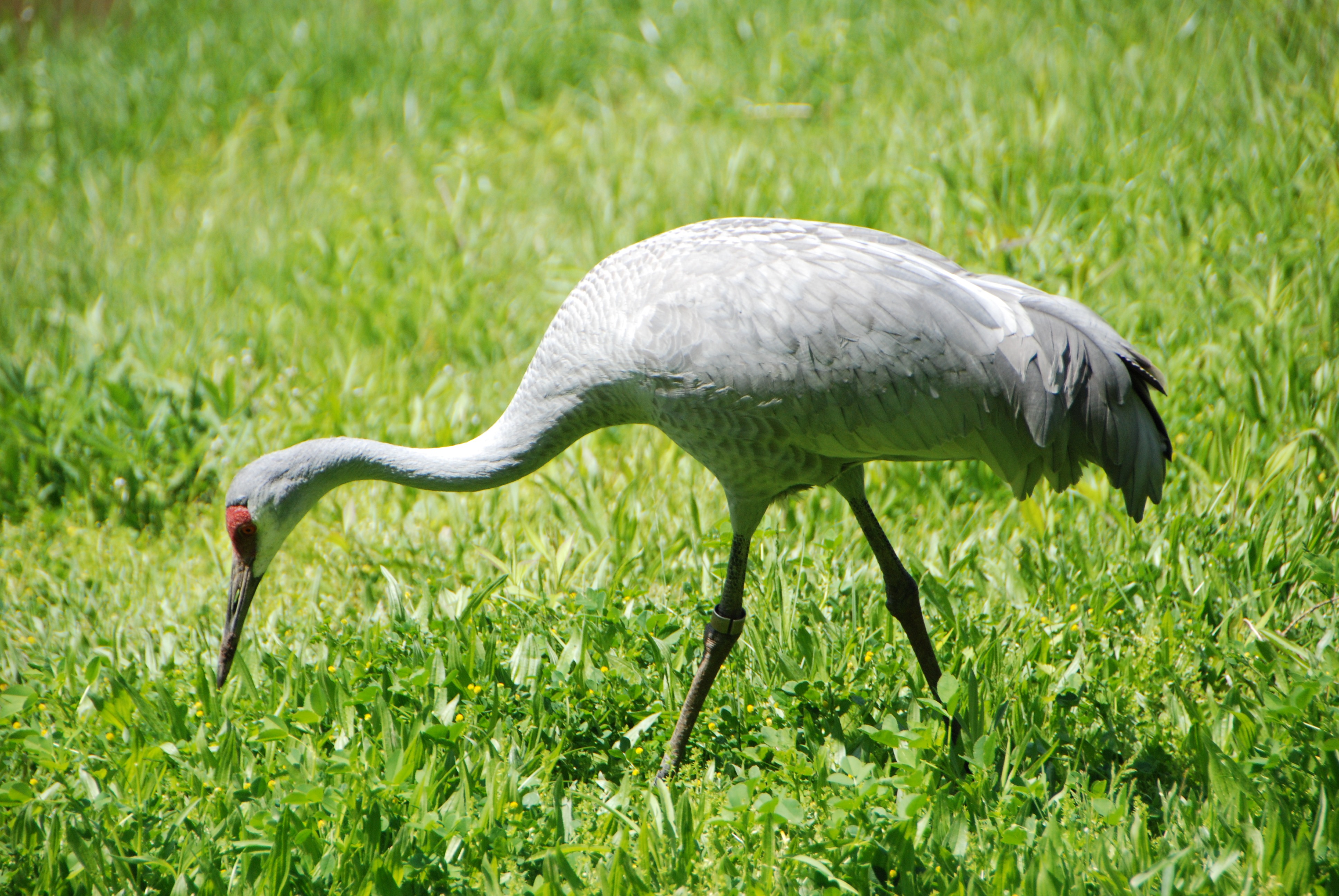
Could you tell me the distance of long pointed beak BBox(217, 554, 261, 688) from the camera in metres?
3.26

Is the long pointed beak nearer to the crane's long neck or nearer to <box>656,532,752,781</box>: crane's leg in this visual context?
the crane's long neck

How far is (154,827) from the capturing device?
2727 mm

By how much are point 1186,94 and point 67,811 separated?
5467 mm

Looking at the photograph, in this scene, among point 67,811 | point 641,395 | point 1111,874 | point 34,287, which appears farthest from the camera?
point 34,287

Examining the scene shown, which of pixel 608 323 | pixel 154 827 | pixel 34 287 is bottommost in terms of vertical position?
pixel 154 827

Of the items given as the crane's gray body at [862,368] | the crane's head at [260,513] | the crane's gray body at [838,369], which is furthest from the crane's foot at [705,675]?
the crane's head at [260,513]

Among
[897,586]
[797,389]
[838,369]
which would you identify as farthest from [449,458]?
[897,586]

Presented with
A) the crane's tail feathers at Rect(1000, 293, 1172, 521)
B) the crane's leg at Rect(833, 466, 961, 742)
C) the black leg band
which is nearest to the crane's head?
the black leg band

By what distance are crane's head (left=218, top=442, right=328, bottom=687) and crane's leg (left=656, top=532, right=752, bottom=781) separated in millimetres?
1249

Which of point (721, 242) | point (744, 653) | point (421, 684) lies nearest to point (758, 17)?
point (721, 242)

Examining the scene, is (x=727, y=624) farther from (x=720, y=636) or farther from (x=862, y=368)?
(x=862, y=368)

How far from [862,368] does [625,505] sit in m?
1.49

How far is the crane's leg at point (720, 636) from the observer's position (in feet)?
10.3

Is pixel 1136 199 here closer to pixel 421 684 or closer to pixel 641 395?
pixel 641 395
